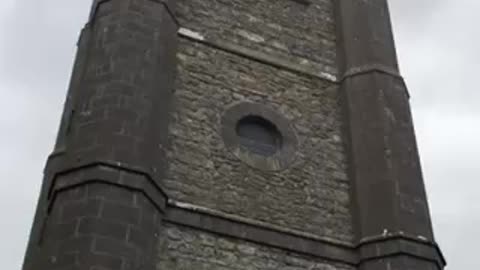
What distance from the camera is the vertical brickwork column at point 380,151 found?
34.9ft

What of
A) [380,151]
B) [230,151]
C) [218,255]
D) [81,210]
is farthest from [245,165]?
[81,210]

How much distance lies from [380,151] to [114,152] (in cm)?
396

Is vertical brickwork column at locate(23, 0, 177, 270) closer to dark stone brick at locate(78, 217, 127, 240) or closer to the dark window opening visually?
dark stone brick at locate(78, 217, 127, 240)

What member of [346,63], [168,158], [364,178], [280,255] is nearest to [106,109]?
[168,158]

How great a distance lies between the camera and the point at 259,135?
11.9m

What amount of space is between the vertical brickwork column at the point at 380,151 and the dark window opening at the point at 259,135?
112 cm

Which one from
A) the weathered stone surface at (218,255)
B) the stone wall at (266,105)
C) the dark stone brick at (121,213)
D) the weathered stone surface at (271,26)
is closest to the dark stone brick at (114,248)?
the dark stone brick at (121,213)

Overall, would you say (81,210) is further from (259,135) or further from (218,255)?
(259,135)

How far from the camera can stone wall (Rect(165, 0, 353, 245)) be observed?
10805 mm

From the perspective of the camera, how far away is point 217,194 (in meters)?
10.6

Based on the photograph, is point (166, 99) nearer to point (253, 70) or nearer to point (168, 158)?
point (168, 158)

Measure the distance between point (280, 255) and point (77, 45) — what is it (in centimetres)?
565

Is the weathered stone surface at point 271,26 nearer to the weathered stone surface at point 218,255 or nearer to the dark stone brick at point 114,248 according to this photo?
the weathered stone surface at point 218,255

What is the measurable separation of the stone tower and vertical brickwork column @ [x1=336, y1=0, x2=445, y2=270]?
2cm
